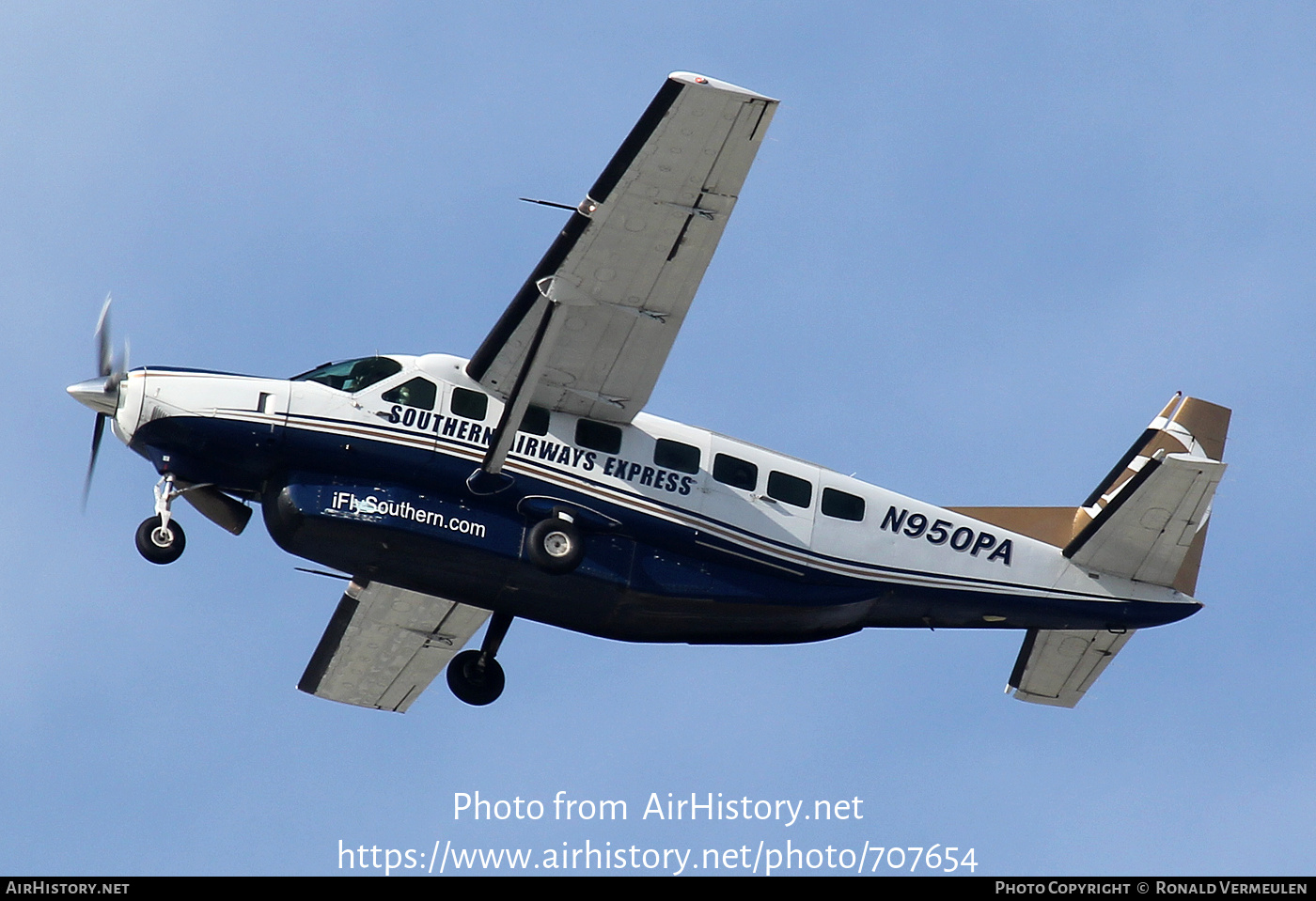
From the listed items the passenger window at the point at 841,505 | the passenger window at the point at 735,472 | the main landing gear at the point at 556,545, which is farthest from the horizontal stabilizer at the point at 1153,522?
the main landing gear at the point at 556,545

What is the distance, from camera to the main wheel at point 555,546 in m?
22.8

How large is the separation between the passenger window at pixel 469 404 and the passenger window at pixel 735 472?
3.21m

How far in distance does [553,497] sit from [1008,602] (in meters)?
6.64

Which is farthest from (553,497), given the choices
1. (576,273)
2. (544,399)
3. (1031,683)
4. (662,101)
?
(1031,683)

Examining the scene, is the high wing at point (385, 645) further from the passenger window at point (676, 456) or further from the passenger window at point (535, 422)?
the passenger window at point (676, 456)

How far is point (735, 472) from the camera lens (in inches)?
951

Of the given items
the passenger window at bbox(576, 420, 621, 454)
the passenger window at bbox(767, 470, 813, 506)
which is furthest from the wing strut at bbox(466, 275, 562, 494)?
the passenger window at bbox(767, 470, 813, 506)

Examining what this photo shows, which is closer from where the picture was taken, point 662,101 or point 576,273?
point 662,101

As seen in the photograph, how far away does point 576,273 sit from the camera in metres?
22.1

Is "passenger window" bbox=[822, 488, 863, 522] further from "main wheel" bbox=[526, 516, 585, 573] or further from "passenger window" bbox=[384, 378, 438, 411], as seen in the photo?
"passenger window" bbox=[384, 378, 438, 411]

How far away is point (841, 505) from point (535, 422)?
4.40m

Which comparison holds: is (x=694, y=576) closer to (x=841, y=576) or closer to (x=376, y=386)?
(x=841, y=576)

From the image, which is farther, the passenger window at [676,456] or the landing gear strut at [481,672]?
the landing gear strut at [481,672]

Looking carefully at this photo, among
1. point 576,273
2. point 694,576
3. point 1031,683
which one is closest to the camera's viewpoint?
point 576,273
